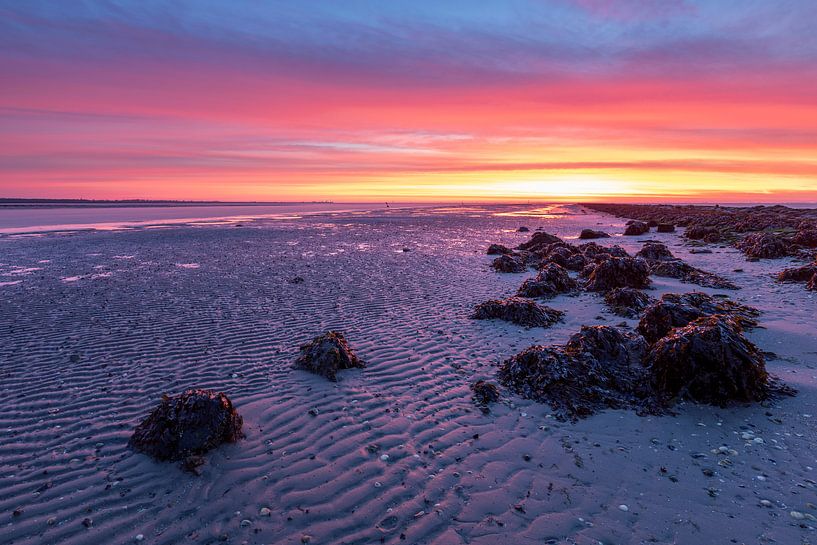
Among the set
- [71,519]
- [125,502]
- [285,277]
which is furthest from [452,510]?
[285,277]

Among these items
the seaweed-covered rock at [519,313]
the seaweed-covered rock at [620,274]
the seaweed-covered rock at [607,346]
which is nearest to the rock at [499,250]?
the seaweed-covered rock at [620,274]

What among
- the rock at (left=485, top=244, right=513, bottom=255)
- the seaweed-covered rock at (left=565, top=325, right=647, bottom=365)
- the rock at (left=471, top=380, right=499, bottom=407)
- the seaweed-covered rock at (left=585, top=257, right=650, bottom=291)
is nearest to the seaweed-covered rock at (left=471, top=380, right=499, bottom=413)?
the rock at (left=471, top=380, right=499, bottom=407)

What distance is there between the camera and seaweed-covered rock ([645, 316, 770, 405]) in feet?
21.7

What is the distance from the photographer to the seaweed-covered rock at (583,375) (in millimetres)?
6934

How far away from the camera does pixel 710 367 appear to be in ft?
22.3

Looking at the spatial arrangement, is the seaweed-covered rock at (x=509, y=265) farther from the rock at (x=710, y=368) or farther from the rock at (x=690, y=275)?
the rock at (x=710, y=368)

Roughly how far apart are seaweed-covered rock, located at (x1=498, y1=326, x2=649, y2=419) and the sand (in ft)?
1.08

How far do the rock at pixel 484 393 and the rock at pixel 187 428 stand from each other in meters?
3.77

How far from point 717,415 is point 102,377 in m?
10.6

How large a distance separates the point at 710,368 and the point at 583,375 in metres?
1.91

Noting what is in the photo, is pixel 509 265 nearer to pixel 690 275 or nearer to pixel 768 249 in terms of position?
pixel 690 275

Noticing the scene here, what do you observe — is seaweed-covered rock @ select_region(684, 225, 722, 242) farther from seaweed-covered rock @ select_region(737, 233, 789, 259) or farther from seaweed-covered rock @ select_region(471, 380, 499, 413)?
seaweed-covered rock @ select_region(471, 380, 499, 413)

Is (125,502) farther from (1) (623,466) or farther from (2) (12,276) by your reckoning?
(2) (12,276)

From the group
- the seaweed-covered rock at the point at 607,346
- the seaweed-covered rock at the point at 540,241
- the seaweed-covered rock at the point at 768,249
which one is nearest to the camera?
the seaweed-covered rock at the point at 607,346
